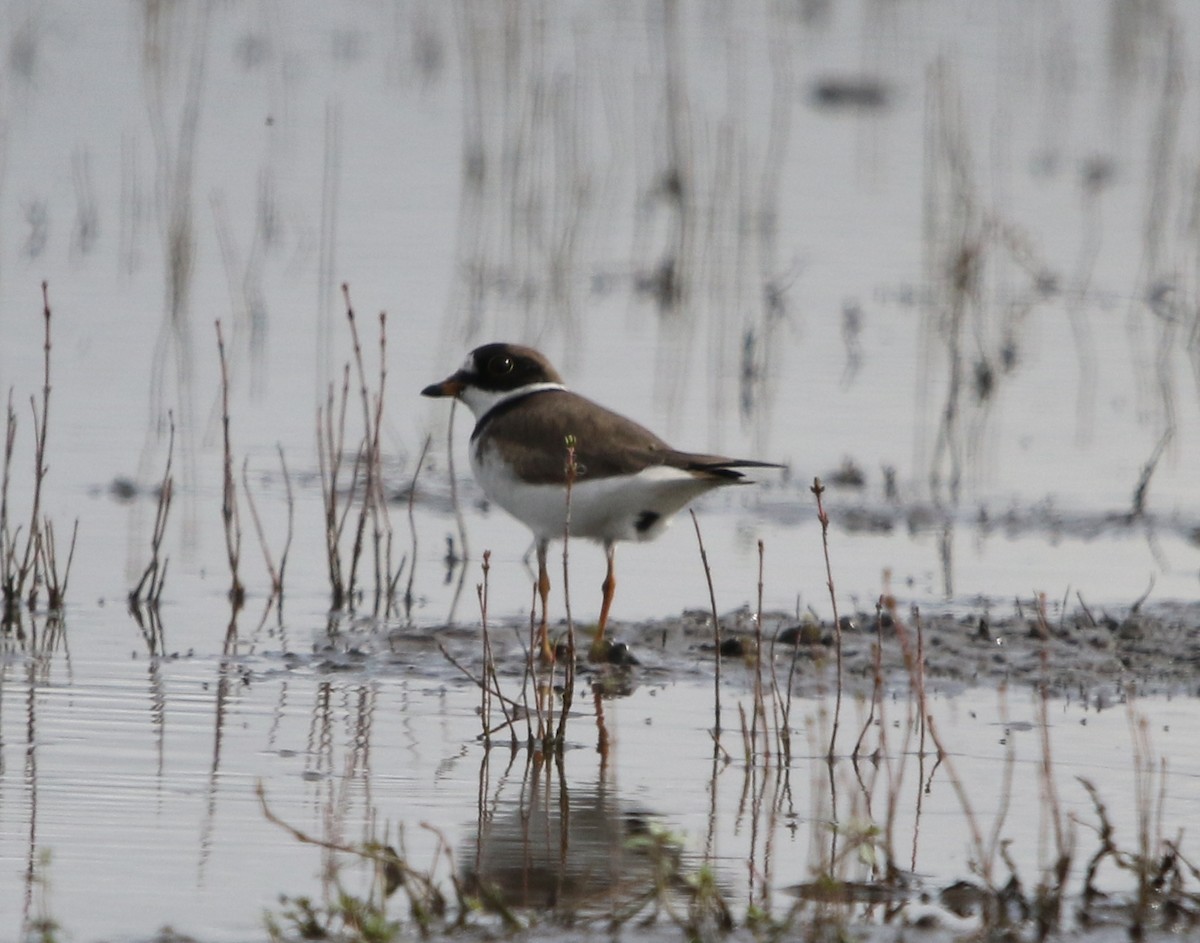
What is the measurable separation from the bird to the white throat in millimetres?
158

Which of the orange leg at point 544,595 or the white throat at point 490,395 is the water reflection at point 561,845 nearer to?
the orange leg at point 544,595

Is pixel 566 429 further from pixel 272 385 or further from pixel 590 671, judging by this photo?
pixel 272 385

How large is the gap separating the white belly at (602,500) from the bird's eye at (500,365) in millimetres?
497

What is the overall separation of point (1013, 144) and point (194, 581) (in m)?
13.4

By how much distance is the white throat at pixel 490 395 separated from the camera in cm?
827

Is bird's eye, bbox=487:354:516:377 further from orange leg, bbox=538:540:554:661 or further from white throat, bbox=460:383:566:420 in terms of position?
orange leg, bbox=538:540:554:661

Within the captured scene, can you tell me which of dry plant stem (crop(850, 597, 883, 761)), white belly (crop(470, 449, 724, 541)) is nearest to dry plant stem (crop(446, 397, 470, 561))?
white belly (crop(470, 449, 724, 541))

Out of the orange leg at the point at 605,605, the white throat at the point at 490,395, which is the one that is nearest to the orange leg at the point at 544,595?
the orange leg at the point at 605,605

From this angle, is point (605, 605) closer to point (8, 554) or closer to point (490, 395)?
point (490, 395)

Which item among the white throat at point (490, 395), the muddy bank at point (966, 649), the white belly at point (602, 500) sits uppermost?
the white throat at point (490, 395)

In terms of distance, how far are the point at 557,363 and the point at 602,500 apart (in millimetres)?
4771

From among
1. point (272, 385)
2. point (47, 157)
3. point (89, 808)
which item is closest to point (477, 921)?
point (89, 808)

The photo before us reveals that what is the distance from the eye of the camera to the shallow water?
5.85 metres

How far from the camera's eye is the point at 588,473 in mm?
7480
